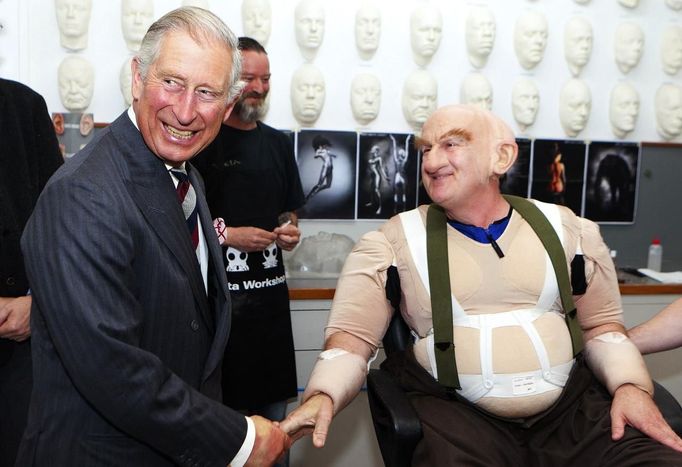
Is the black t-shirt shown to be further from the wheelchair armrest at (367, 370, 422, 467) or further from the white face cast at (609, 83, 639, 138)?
the white face cast at (609, 83, 639, 138)

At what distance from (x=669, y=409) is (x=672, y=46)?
2819 mm

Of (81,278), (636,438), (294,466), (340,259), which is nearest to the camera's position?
(81,278)

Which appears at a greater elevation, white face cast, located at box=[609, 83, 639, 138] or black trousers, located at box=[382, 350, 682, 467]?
white face cast, located at box=[609, 83, 639, 138]

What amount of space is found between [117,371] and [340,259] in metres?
2.46

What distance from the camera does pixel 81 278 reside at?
1.29m

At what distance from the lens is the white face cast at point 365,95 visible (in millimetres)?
3764

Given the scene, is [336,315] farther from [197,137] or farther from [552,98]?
[552,98]

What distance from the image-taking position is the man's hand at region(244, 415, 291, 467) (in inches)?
60.8

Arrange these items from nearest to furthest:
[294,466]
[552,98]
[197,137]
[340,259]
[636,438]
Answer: [197,137]
[636,438]
[294,466]
[340,259]
[552,98]

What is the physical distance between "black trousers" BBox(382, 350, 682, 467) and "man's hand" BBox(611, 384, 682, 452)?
0.07 ft

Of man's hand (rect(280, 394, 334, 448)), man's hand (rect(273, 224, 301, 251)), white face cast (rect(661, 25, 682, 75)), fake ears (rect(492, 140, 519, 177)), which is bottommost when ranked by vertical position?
man's hand (rect(280, 394, 334, 448))

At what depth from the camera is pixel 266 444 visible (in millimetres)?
1573

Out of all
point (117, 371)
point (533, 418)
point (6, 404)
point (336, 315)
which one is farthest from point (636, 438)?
point (6, 404)

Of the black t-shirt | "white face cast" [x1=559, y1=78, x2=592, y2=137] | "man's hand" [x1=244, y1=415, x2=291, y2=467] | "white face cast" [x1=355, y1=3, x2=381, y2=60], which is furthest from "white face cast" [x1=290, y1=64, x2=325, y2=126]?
"man's hand" [x1=244, y1=415, x2=291, y2=467]
